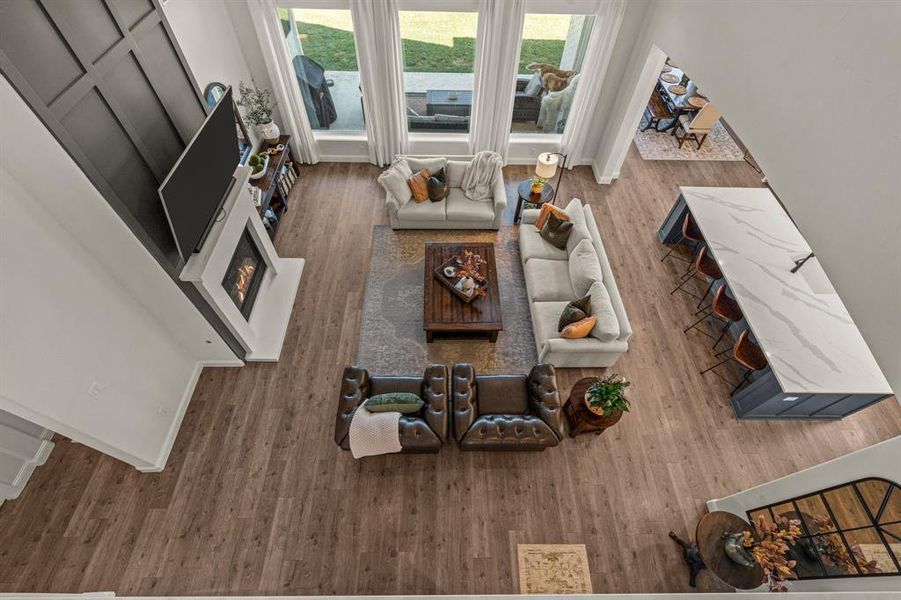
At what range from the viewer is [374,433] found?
3502 mm

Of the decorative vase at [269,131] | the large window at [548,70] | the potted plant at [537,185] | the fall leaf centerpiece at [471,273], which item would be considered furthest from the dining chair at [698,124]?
the decorative vase at [269,131]

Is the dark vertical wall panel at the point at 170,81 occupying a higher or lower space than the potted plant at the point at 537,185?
lower

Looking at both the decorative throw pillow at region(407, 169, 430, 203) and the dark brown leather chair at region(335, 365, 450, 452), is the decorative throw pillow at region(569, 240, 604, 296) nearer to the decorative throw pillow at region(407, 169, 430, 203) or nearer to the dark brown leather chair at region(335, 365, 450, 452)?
the dark brown leather chair at region(335, 365, 450, 452)

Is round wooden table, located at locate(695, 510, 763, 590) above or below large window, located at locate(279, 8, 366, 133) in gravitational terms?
below

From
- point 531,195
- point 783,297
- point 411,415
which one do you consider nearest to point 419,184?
point 531,195

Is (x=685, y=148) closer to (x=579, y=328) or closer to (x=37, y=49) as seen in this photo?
(x=579, y=328)

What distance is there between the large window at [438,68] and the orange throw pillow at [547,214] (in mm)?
2280

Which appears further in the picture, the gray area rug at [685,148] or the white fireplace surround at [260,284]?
the gray area rug at [685,148]

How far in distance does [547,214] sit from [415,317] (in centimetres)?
210

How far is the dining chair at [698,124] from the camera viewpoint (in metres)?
7.12

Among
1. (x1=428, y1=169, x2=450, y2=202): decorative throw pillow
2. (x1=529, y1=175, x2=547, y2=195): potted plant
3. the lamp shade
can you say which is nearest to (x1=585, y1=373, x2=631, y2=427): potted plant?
(x1=529, y1=175, x2=547, y2=195): potted plant

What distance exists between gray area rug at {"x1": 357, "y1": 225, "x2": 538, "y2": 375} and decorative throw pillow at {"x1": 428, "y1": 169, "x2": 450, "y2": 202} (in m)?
0.49

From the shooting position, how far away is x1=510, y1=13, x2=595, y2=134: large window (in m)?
5.50

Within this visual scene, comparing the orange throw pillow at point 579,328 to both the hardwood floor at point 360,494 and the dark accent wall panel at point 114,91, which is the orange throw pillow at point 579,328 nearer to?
the hardwood floor at point 360,494
